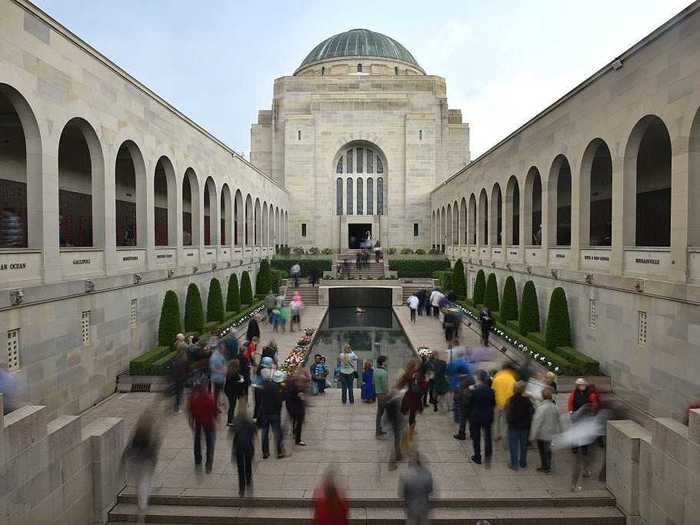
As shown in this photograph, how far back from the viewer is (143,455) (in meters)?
7.59

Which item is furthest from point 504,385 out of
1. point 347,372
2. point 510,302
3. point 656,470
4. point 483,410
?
point 510,302

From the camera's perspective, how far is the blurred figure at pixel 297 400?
32.0 ft

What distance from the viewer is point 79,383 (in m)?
12.3

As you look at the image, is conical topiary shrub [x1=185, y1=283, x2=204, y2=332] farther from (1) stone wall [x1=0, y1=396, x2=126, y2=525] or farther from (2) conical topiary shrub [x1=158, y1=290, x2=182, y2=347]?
(1) stone wall [x1=0, y1=396, x2=126, y2=525]

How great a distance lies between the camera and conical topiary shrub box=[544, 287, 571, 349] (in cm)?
1598

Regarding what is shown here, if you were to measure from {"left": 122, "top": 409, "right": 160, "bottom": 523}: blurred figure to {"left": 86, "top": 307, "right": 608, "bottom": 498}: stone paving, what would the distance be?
86 centimetres

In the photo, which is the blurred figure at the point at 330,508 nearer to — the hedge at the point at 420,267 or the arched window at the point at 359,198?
the hedge at the point at 420,267

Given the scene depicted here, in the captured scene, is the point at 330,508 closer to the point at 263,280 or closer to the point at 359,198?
the point at 263,280

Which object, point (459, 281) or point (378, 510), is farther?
point (459, 281)

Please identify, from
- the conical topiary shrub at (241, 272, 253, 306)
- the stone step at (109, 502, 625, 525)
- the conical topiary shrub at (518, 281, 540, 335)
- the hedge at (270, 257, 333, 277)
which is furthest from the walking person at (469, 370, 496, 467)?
the hedge at (270, 257, 333, 277)

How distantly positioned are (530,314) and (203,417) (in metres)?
12.6

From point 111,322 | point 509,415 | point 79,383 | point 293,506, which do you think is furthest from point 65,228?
point 509,415

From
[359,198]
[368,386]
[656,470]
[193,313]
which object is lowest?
[368,386]

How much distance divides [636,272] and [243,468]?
9968 mm
